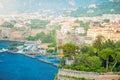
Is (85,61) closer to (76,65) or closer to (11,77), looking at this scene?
(76,65)

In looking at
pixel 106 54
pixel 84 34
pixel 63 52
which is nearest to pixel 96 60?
pixel 106 54

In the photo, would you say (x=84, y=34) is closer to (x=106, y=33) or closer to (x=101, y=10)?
(x=106, y=33)

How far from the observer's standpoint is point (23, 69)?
25031mm

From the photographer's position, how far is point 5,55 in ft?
98.6

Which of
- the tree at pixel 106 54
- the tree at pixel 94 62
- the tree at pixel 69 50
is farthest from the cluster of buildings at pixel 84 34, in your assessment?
the tree at pixel 94 62

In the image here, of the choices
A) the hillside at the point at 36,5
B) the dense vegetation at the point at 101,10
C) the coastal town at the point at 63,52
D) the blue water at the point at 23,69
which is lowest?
the blue water at the point at 23,69

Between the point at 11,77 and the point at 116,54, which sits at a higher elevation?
the point at 116,54

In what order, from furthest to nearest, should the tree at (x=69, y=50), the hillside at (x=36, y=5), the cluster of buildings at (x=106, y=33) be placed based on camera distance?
the hillside at (x=36, y=5) → the cluster of buildings at (x=106, y=33) → the tree at (x=69, y=50)

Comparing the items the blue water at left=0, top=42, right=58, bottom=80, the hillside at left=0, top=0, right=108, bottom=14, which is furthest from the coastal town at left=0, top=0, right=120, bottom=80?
the hillside at left=0, top=0, right=108, bottom=14

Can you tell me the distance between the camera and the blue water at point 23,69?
22.6 metres

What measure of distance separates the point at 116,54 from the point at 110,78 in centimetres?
107

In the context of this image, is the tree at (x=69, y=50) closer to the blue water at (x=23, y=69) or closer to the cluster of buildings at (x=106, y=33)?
the blue water at (x=23, y=69)

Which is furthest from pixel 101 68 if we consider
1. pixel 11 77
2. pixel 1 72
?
pixel 1 72

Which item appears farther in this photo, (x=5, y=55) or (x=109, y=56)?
(x=5, y=55)
